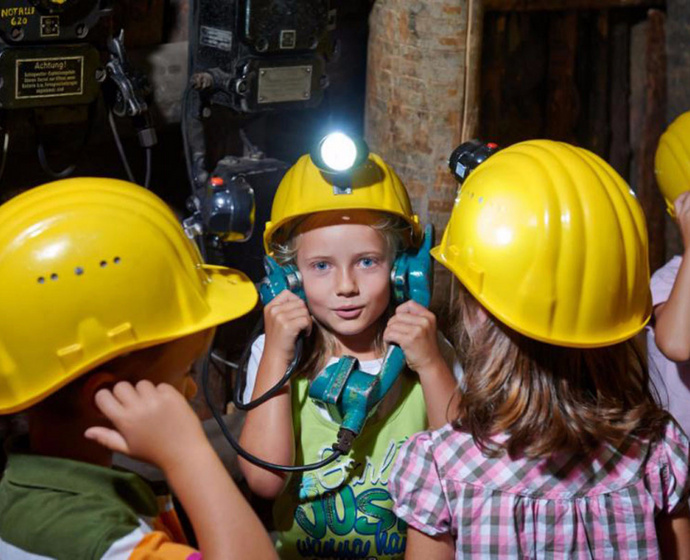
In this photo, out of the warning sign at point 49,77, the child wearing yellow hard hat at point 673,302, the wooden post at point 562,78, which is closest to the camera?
the child wearing yellow hard hat at point 673,302

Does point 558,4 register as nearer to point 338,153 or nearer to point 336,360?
point 338,153

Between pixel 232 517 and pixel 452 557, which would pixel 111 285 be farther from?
pixel 452 557

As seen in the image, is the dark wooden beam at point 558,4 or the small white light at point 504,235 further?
the dark wooden beam at point 558,4

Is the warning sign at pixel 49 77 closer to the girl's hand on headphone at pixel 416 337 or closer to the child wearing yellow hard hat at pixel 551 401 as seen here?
the girl's hand on headphone at pixel 416 337

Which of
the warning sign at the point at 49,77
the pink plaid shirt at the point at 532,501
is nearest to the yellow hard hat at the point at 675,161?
the pink plaid shirt at the point at 532,501

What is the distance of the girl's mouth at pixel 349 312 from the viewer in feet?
8.13

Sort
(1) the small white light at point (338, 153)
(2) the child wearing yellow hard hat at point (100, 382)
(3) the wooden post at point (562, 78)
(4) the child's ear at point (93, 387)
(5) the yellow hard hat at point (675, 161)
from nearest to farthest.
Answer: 1. (2) the child wearing yellow hard hat at point (100, 382)
2. (4) the child's ear at point (93, 387)
3. (1) the small white light at point (338, 153)
4. (5) the yellow hard hat at point (675, 161)
5. (3) the wooden post at point (562, 78)

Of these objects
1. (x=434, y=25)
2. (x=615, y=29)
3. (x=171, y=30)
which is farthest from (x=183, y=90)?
(x=615, y=29)

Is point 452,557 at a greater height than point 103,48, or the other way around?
point 103,48

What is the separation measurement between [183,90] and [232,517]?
1.83 metres

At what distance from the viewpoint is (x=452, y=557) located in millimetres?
2076

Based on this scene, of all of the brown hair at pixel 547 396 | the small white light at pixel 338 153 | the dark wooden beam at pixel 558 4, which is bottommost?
the brown hair at pixel 547 396

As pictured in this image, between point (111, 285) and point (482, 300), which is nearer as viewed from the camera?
point (111, 285)

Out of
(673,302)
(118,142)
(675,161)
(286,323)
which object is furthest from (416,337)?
(118,142)
